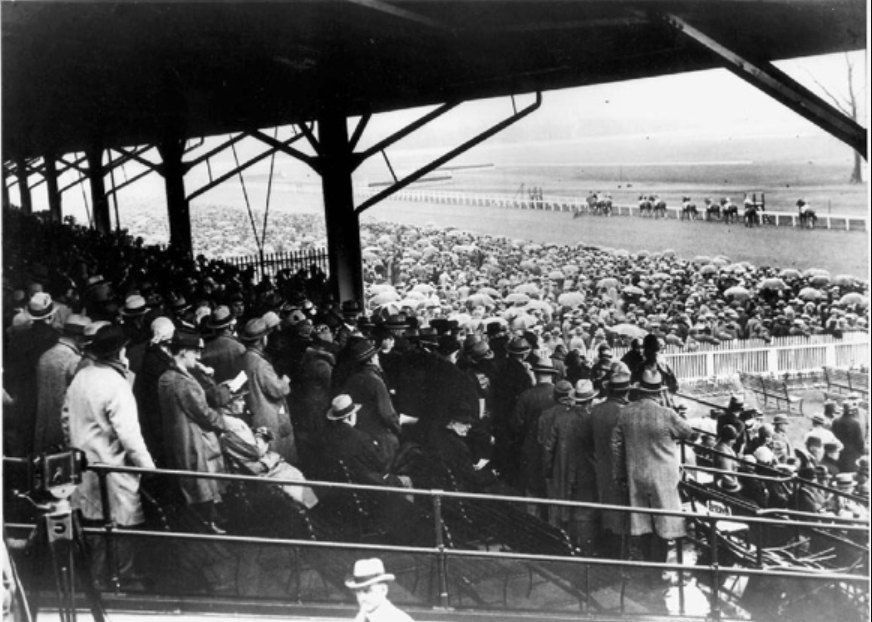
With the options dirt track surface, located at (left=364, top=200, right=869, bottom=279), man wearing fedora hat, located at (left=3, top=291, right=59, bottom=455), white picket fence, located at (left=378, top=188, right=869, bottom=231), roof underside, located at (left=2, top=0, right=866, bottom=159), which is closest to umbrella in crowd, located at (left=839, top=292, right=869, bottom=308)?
dirt track surface, located at (left=364, top=200, right=869, bottom=279)

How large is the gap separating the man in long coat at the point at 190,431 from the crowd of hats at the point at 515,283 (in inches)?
103

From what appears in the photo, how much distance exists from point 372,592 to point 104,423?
1.84 m

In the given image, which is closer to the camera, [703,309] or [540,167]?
[703,309]

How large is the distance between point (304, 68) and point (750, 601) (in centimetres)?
594

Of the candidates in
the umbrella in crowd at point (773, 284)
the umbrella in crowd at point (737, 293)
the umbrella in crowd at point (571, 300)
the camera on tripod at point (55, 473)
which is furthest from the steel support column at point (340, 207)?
the umbrella in crowd at point (737, 293)

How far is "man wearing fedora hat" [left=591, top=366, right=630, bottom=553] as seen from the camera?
5.86 meters

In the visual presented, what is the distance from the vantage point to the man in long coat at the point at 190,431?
4.92 meters

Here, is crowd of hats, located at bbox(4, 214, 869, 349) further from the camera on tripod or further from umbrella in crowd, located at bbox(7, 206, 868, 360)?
the camera on tripod

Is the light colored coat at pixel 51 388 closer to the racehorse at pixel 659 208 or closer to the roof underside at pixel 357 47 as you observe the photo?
the roof underside at pixel 357 47

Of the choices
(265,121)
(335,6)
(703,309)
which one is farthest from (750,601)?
(703,309)

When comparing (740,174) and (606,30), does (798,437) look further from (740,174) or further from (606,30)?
(740,174)

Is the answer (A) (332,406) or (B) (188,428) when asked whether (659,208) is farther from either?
(B) (188,428)

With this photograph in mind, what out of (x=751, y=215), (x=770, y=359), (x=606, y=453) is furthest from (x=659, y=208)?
(x=606, y=453)

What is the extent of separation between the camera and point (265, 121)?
1232cm
